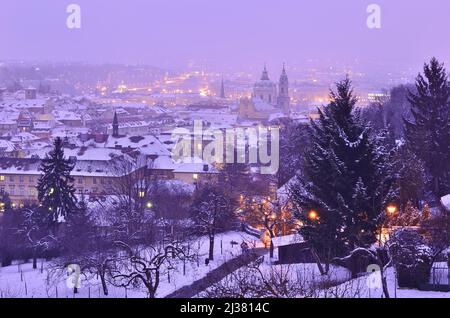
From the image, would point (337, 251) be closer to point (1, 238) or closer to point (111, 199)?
point (1, 238)

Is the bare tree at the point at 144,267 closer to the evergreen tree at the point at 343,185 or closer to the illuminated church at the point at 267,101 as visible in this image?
the evergreen tree at the point at 343,185

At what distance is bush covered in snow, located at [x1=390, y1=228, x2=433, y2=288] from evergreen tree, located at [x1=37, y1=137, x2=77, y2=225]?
7.79m

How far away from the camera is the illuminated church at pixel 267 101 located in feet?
148

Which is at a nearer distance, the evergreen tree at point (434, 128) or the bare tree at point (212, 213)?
the evergreen tree at point (434, 128)

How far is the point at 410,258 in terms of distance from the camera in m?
6.63

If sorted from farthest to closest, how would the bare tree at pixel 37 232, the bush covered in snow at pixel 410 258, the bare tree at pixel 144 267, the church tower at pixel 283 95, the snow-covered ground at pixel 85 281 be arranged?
the church tower at pixel 283 95 < the bare tree at pixel 37 232 < the snow-covered ground at pixel 85 281 < the bare tree at pixel 144 267 < the bush covered in snow at pixel 410 258

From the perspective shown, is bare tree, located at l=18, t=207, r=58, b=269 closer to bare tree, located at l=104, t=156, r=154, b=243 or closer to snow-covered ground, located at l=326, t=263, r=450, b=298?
bare tree, located at l=104, t=156, r=154, b=243

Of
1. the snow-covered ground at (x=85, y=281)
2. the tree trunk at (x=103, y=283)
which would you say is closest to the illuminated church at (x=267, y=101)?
the snow-covered ground at (x=85, y=281)

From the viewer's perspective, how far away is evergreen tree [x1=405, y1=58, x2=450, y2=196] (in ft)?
34.3

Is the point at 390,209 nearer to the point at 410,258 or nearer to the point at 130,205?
the point at 410,258

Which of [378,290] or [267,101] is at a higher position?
[267,101]

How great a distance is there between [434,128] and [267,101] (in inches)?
1577

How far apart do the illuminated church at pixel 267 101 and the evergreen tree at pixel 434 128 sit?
31.2 meters

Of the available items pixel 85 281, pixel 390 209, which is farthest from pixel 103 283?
pixel 390 209
